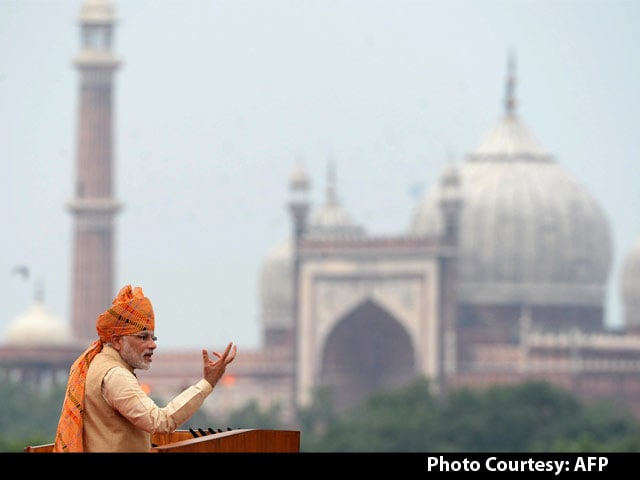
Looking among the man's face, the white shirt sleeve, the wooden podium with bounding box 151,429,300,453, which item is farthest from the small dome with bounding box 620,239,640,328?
the wooden podium with bounding box 151,429,300,453

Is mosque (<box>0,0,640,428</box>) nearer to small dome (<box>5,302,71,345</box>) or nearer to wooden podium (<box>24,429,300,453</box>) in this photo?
small dome (<box>5,302,71,345</box>)

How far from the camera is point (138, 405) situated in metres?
8.13

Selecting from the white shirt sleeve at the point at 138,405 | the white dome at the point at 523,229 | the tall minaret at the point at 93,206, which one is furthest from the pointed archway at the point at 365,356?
the white shirt sleeve at the point at 138,405

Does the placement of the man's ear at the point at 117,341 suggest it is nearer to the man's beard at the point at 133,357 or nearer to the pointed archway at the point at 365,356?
the man's beard at the point at 133,357

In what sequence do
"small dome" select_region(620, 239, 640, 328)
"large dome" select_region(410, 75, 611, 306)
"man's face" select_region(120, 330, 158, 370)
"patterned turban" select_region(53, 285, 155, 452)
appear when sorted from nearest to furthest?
"patterned turban" select_region(53, 285, 155, 452) < "man's face" select_region(120, 330, 158, 370) < "large dome" select_region(410, 75, 611, 306) < "small dome" select_region(620, 239, 640, 328)

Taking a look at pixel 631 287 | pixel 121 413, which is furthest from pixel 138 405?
pixel 631 287

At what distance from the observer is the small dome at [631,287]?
91438mm

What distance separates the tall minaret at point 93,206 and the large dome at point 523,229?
33.9 feet

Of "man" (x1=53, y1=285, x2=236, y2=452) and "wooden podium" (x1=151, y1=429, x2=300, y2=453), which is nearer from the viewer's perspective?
"wooden podium" (x1=151, y1=429, x2=300, y2=453)

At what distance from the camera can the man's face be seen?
8469 millimetres

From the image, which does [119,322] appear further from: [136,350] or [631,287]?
[631,287]

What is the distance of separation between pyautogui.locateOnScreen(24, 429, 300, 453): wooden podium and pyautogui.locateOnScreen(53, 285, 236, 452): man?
142mm

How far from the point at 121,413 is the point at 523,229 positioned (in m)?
82.7

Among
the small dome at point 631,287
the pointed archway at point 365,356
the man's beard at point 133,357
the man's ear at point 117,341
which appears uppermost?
the man's ear at point 117,341
